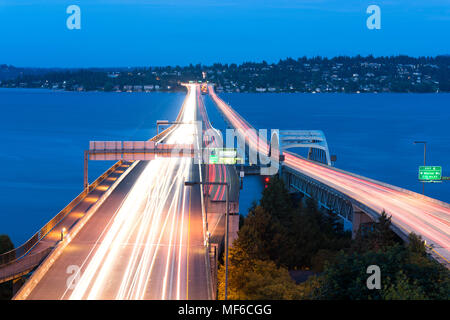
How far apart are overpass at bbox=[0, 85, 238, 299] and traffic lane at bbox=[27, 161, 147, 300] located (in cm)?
3

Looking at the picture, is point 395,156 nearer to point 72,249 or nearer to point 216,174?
point 216,174

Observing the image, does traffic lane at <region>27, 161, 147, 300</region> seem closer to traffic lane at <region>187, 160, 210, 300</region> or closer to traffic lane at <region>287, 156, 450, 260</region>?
traffic lane at <region>187, 160, 210, 300</region>

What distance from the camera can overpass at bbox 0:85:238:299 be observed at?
808 inches

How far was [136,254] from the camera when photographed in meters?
24.8

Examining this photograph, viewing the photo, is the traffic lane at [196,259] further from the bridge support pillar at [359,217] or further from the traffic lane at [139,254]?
the bridge support pillar at [359,217]

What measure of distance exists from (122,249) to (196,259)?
335cm

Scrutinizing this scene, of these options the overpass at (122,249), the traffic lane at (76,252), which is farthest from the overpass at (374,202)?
the traffic lane at (76,252)

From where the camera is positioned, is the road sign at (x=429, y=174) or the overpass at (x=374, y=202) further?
the road sign at (x=429, y=174)

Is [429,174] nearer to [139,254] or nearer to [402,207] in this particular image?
[402,207]

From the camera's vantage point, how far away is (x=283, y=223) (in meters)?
38.0

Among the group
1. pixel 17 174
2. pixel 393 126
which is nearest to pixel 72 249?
pixel 17 174

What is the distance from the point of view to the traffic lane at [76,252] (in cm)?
2012

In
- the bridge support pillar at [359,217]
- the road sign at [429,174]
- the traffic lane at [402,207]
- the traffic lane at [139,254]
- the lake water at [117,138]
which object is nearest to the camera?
the traffic lane at [139,254]
